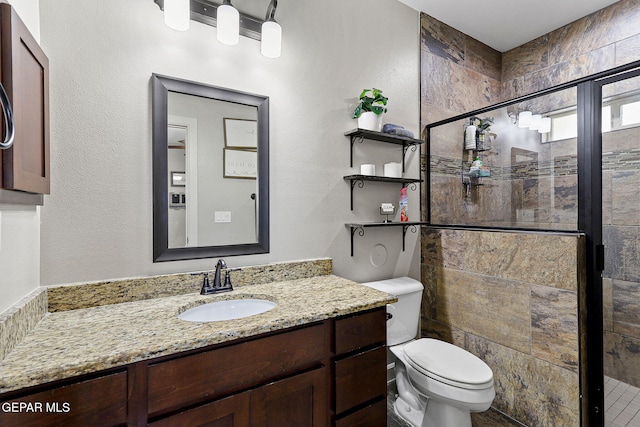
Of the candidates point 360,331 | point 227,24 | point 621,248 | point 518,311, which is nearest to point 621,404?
point 518,311

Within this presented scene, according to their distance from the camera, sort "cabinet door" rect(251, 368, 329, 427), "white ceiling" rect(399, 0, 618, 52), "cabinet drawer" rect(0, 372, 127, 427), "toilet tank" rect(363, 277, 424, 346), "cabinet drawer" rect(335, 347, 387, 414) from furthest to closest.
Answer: "white ceiling" rect(399, 0, 618, 52)
"toilet tank" rect(363, 277, 424, 346)
"cabinet drawer" rect(335, 347, 387, 414)
"cabinet door" rect(251, 368, 329, 427)
"cabinet drawer" rect(0, 372, 127, 427)

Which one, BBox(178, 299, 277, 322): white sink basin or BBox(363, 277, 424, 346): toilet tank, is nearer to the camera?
BBox(178, 299, 277, 322): white sink basin

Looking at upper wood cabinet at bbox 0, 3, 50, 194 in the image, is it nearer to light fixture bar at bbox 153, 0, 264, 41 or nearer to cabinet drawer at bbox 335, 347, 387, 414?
light fixture bar at bbox 153, 0, 264, 41

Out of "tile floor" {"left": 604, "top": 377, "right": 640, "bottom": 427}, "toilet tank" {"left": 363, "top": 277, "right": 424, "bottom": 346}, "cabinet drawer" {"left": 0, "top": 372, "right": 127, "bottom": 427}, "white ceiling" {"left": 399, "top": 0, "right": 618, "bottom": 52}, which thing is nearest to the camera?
"cabinet drawer" {"left": 0, "top": 372, "right": 127, "bottom": 427}

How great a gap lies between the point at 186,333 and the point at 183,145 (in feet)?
2.81

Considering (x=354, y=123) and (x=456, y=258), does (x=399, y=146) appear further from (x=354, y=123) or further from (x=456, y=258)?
(x=456, y=258)

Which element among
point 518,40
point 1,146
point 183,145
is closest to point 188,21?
point 183,145

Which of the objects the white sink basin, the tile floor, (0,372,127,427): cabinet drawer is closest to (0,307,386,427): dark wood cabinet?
(0,372,127,427): cabinet drawer

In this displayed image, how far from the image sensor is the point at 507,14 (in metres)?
2.29

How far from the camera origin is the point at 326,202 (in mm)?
1825

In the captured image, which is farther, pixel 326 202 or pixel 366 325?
pixel 326 202

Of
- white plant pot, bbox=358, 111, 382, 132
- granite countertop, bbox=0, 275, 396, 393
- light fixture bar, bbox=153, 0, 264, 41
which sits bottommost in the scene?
granite countertop, bbox=0, 275, 396, 393

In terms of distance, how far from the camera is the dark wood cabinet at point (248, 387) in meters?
0.80

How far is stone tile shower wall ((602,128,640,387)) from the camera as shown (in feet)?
5.16
